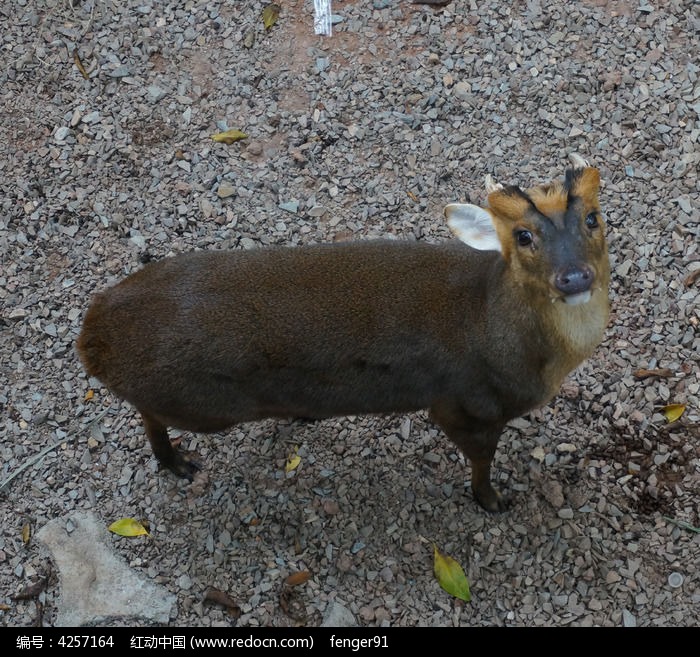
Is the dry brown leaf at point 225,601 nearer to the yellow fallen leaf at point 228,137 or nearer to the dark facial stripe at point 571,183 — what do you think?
the dark facial stripe at point 571,183

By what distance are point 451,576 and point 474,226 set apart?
6.88 ft

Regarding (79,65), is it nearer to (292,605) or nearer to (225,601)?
(225,601)

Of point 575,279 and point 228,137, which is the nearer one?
point 575,279

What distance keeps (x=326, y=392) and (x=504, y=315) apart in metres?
1.04

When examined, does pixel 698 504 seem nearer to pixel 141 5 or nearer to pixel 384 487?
pixel 384 487

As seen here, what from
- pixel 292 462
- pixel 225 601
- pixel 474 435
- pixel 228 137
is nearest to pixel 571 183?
pixel 474 435

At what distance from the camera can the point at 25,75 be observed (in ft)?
24.1

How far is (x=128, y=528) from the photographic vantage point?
5.69 m

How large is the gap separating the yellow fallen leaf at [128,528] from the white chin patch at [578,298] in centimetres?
303

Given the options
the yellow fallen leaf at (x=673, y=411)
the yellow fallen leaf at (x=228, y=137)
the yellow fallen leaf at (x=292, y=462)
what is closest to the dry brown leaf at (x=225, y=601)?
the yellow fallen leaf at (x=292, y=462)

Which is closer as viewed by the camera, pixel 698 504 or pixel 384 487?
pixel 698 504

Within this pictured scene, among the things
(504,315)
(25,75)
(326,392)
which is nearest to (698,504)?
(504,315)

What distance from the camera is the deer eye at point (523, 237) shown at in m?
4.44

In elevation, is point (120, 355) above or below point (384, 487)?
above
